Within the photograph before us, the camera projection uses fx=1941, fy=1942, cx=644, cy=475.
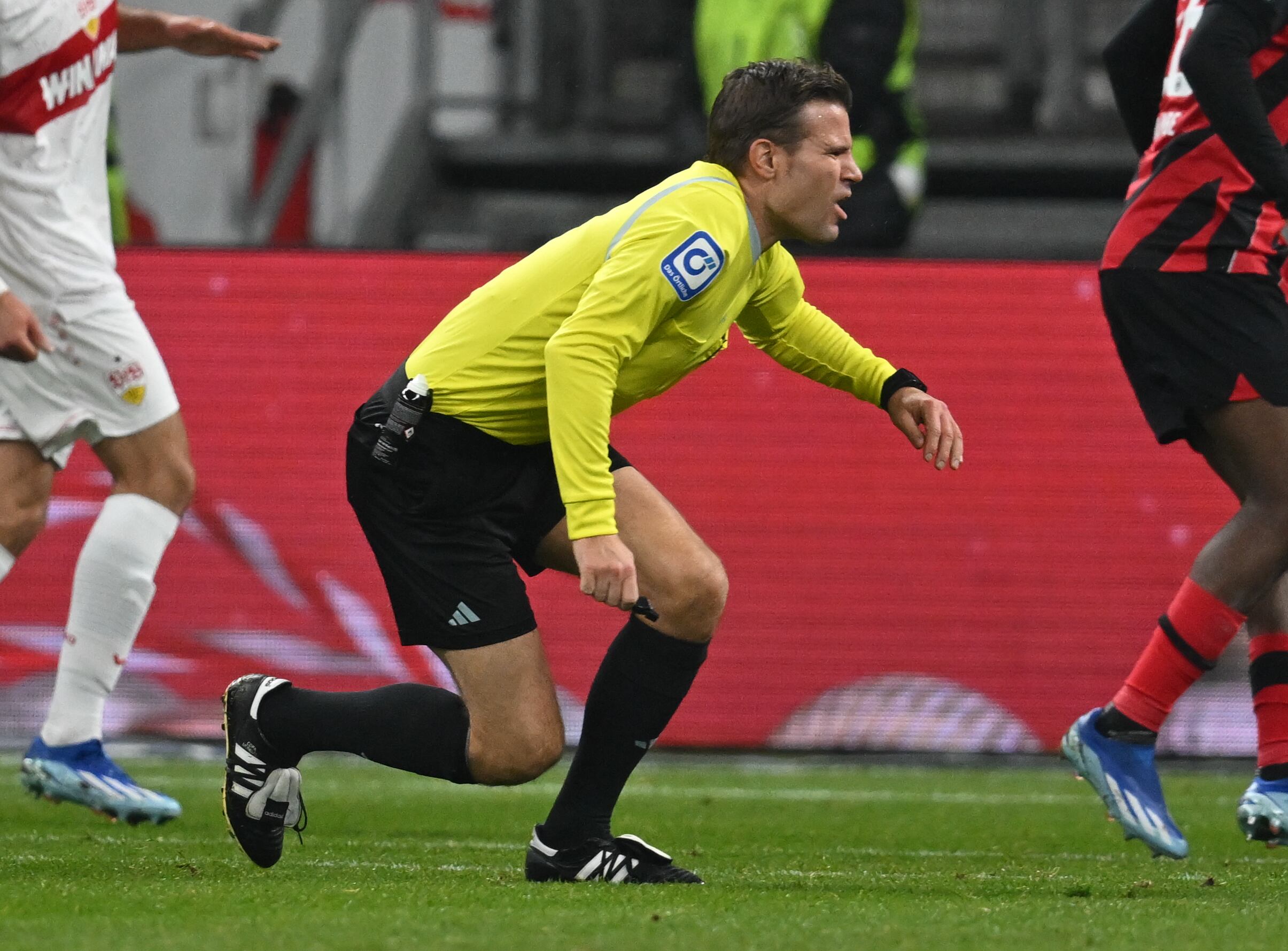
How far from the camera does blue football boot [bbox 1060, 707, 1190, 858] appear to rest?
3895mm

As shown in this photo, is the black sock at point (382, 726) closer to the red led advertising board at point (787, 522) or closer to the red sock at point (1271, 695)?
the red sock at point (1271, 695)

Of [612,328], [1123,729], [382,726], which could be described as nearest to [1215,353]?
[1123,729]

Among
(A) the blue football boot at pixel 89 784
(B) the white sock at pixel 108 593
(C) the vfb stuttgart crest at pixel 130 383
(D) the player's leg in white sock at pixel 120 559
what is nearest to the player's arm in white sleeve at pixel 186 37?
(C) the vfb stuttgart crest at pixel 130 383

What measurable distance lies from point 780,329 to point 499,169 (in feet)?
20.0

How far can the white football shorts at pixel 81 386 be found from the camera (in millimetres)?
4430

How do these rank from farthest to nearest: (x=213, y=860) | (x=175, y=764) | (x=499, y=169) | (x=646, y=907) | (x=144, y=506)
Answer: (x=499, y=169)
(x=175, y=764)
(x=144, y=506)
(x=213, y=860)
(x=646, y=907)

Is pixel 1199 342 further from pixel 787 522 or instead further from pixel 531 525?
pixel 787 522

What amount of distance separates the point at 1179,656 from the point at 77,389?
8.26 feet

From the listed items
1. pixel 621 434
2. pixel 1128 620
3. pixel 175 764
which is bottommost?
pixel 175 764

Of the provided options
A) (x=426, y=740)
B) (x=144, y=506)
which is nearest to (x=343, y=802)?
(x=144, y=506)

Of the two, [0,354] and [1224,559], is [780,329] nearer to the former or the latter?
[1224,559]

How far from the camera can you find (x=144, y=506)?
4.49 m

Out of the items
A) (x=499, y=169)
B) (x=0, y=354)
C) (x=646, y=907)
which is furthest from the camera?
(x=499, y=169)

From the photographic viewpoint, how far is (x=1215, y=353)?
12.9 feet
